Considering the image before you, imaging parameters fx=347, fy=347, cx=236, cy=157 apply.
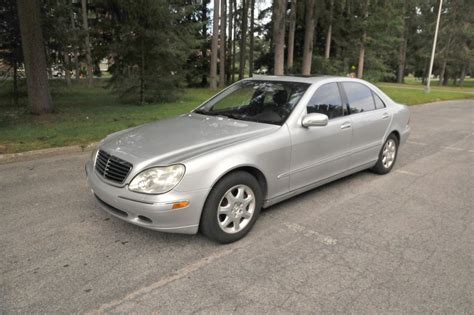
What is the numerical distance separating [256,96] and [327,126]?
0.96 metres

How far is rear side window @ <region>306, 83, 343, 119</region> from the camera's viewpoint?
4.09 metres

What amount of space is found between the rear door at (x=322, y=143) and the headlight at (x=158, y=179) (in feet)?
4.52

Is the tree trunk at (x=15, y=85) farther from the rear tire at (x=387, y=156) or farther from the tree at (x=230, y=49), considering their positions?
the tree at (x=230, y=49)

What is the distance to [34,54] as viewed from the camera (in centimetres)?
929

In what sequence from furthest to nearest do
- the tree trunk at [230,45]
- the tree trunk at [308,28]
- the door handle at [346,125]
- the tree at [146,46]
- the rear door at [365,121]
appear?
the tree trunk at [230,45] → the tree trunk at [308,28] → the tree at [146,46] → the rear door at [365,121] → the door handle at [346,125]

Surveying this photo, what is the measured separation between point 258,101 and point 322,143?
3.08 ft

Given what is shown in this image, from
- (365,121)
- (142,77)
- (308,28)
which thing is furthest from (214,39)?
(365,121)

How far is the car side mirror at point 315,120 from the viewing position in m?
3.76

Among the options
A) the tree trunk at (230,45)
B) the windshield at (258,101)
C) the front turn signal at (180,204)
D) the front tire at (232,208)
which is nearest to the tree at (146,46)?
the windshield at (258,101)

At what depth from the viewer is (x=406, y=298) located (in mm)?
2576

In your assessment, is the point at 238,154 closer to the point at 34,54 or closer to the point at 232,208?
the point at 232,208

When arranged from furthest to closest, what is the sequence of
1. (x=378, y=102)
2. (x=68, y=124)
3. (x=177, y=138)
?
(x=68, y=124)
(x=378, y=102)
(x=177, y=138)

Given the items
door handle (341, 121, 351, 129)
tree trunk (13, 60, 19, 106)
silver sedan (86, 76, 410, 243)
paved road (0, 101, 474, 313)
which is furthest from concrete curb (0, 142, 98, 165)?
tree trunk (13, 60, 19, 106)

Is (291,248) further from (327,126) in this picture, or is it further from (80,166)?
(80,166)
